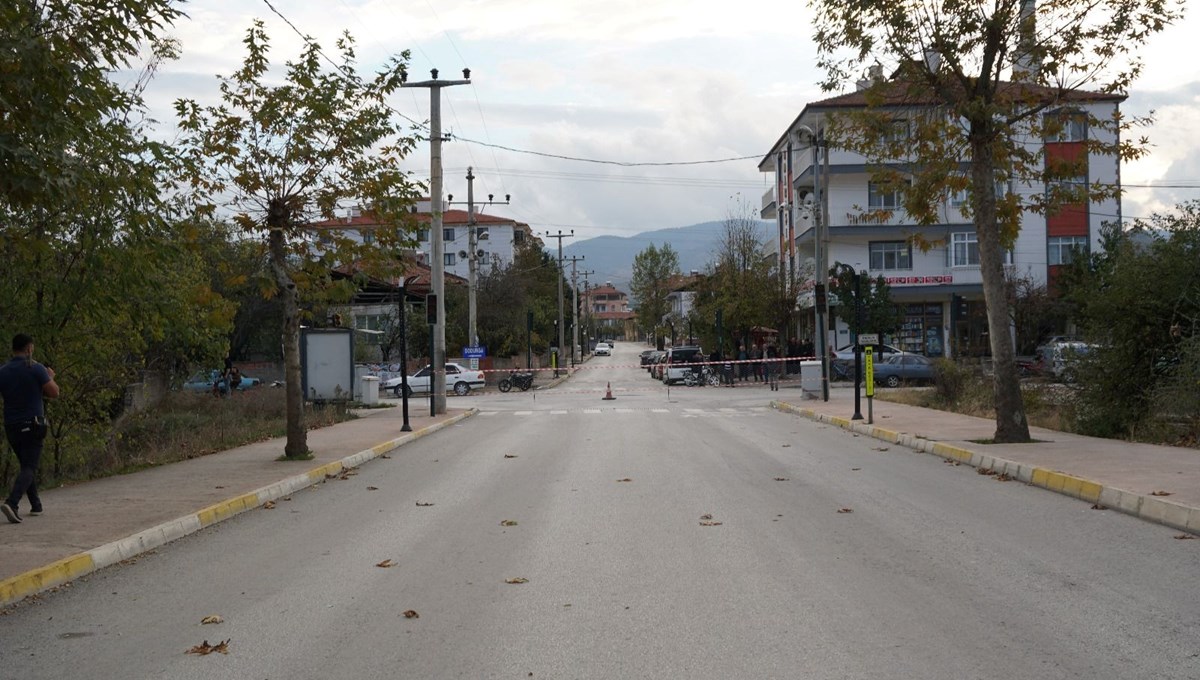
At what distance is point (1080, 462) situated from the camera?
13852 mm

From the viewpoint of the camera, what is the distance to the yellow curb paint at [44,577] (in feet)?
25.6

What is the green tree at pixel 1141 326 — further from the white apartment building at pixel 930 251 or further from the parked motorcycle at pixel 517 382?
the white apartment building at pixel 930 251

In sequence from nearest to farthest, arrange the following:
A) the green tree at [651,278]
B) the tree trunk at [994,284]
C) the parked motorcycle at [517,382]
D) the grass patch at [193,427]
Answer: the tree trunk at [994,284]
the grass patch at [193,427]
the parked motorcycle at [517,382]
the green tree at [651,278]

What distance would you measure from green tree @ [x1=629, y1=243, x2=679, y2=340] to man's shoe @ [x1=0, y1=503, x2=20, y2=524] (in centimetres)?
12053

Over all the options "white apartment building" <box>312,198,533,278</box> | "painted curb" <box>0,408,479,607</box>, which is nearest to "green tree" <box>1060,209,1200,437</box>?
"painted curb" <box>0,408,479,607</box>

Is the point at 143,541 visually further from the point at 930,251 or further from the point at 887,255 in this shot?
the point at 930,251

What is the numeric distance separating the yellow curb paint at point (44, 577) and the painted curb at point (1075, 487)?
9.66 meters

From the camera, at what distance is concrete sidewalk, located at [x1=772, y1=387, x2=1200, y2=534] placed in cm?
1057

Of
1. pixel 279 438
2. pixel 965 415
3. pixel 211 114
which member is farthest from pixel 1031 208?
pixel 279 438

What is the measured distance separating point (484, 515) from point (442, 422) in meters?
16.0

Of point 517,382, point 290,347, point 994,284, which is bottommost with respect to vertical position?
point 517,382

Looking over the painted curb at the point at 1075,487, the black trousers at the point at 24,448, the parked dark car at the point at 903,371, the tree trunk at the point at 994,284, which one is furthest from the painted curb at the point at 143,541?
A: the parked dark car at the point at 903,371

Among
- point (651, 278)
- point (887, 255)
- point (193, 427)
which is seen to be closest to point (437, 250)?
point (193, 427)

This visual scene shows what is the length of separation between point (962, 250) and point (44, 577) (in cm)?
5224
